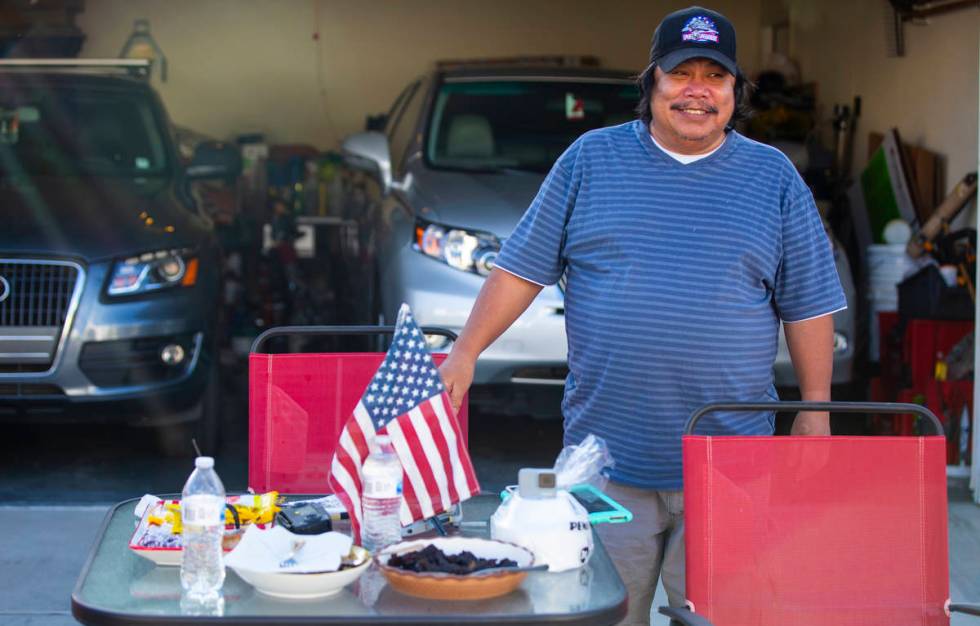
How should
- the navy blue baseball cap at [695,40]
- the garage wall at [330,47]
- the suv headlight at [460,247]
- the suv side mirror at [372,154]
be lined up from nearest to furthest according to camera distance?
the navy blue baseball cap at [695,40] < the suv headlight at [460,247] < the suv side mirror at [372,154] < the garage wall at [330,47]

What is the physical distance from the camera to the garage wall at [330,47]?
1326 cm

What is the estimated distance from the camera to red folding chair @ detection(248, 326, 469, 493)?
3.63 metres

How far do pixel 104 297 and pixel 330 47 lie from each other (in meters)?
7.70

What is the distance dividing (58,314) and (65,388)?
0.33 metres

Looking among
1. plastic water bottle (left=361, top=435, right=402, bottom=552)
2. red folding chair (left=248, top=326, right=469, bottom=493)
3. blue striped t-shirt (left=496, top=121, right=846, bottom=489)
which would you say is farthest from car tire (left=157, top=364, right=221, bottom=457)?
plastic water bottle (left=361, top=435, right=402, bottom=552)

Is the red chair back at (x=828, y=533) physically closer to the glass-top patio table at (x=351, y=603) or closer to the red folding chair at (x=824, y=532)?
the red folding chair at (x=824, y=532)

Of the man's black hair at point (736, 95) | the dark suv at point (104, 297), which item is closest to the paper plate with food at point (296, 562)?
the man's black hair at point (736, 95)

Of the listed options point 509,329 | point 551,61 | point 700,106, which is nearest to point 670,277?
point 700,106

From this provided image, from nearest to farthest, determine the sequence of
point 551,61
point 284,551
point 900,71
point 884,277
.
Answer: point 284,551 < point 884,277 < point 900,71 < point 551,61

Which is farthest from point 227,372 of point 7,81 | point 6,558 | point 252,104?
point 252,104

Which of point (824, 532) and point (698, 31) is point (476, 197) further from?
point (824, 532)

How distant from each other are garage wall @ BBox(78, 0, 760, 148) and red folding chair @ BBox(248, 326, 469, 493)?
981 centimetres

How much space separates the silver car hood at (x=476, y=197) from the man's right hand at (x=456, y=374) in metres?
2.92

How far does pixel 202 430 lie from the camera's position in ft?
21.5
